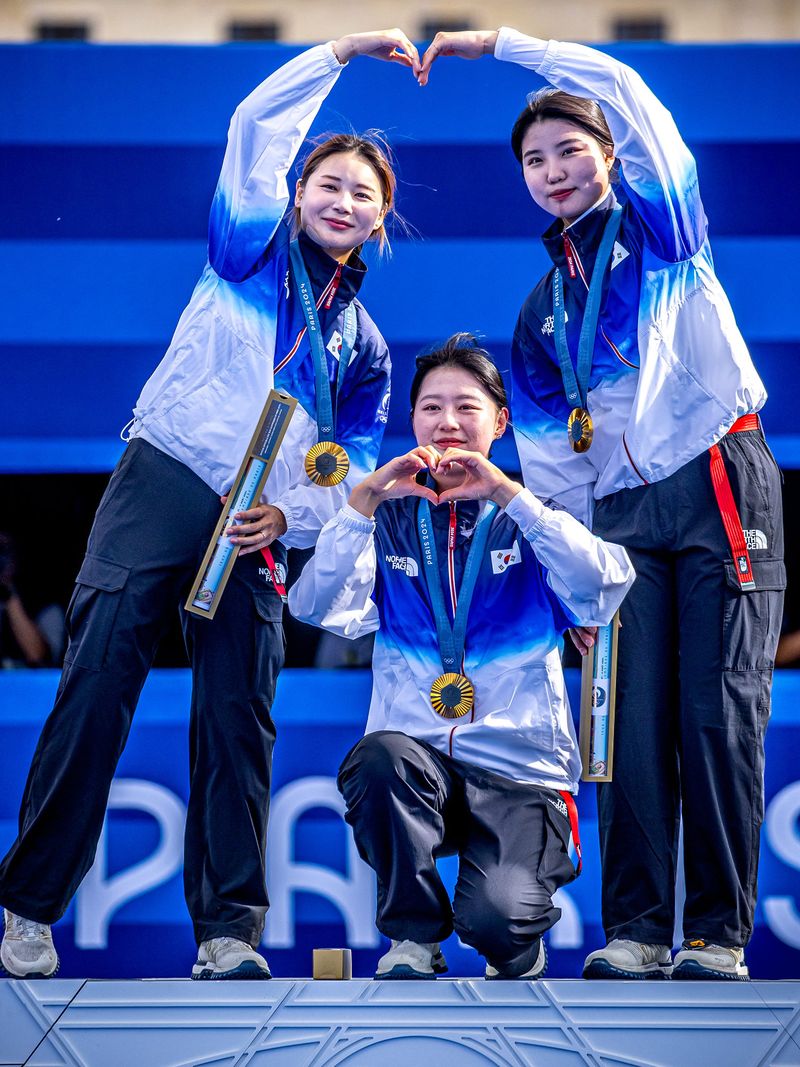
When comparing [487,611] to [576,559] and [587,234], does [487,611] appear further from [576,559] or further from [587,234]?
[587,234]

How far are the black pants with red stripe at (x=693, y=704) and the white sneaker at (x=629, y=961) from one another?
1.1 inches

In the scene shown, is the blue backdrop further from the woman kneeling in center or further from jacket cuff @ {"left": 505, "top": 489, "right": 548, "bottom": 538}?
jacket cuff @ {"left": 505, "top": 489, "right": 548, "bottom": 538}

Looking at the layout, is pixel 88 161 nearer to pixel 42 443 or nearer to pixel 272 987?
pixel 42 443

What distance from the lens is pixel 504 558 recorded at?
2922 millimetres

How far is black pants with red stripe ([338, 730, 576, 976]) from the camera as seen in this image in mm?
2586

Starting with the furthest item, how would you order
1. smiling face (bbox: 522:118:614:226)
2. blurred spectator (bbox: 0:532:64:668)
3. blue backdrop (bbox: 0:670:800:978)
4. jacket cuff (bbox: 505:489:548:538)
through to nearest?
blurred spectator (bbox: 0:532:64:668) < blue backdrop (bbox: 0:670:800:978) < smiling face (bbox: 522:118:614:226) < jacket cuff (bbox: 505:489:548:538)

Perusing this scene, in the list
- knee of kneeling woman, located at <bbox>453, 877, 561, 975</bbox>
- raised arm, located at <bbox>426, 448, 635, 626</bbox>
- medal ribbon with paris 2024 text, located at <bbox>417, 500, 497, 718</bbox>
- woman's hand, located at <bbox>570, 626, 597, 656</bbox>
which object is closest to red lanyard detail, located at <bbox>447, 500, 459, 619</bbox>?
medal ribbon with paris 2024 text, located at <bbox>417, 500, 497, 718</bbox>

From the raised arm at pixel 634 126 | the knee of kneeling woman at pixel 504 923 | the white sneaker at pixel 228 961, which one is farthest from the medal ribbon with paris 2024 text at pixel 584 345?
the white sneaker at pixel 228 961

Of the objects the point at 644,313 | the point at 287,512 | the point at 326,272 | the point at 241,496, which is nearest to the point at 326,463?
the point at 287,512

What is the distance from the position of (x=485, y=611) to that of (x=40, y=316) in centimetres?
181

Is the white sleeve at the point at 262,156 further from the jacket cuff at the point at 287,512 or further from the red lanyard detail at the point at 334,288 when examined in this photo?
the jacket cuff at the point at 287,512

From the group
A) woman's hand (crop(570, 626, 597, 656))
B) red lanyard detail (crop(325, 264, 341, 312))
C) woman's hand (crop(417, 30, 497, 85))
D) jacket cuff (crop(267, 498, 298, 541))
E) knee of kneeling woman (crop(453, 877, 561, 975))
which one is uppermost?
woman's hand (crop(417, 30, 497, 85))

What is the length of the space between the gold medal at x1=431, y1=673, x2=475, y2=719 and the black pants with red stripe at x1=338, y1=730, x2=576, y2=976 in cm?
8

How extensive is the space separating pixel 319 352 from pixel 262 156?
458 millimetres
